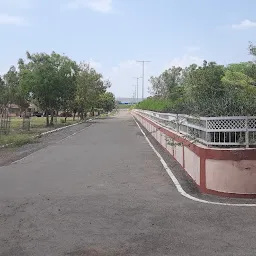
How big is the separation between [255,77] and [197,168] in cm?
681

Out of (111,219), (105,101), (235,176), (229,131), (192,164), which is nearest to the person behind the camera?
(111,219)

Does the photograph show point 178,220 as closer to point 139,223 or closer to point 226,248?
point 139,223

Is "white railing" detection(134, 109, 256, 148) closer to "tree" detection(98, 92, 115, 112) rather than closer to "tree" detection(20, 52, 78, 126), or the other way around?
"tree" detection(20, 52, 78, 126)

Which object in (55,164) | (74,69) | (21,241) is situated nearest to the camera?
(21,241)

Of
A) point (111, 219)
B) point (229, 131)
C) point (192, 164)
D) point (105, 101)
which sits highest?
point (105, 101)

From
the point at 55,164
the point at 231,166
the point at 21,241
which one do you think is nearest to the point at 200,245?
the point at 21,241

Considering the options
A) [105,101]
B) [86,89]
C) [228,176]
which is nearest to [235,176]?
[228,176]

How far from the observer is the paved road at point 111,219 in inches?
206

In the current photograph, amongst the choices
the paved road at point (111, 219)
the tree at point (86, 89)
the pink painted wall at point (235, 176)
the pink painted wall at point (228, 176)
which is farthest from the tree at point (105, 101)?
the pink painted wall at point (235, 176)

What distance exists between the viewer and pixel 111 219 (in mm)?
6547

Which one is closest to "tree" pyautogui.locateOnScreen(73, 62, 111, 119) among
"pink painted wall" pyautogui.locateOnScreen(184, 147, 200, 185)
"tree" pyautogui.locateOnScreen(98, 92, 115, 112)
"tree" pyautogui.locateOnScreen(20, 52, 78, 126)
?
"tree" pyautogui.locateOnScreen(98, 92, 115, 112)

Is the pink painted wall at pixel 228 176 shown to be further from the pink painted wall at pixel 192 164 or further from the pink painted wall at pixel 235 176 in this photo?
the pink painted wall at pixel 192 164

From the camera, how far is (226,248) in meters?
5.17

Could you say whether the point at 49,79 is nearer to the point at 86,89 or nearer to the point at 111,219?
the point at 86,89
